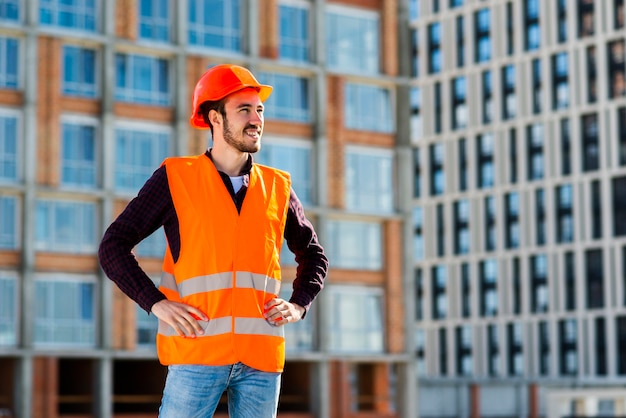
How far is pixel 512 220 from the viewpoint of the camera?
343ft

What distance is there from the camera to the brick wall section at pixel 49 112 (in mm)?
48000

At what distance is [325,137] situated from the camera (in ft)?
177

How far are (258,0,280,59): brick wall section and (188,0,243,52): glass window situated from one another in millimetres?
792

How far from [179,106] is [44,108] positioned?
5172mm

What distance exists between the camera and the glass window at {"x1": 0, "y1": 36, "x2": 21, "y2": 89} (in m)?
48.2

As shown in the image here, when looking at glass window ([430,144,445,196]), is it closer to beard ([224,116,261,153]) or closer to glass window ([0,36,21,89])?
glass window ([0,36,21,89])

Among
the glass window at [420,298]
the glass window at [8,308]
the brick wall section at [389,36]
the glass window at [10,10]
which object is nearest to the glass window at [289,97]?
the brick wall section at [389,36]

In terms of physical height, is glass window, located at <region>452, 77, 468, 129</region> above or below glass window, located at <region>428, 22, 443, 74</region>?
below

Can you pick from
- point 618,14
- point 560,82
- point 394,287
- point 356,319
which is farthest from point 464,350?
point 356,319

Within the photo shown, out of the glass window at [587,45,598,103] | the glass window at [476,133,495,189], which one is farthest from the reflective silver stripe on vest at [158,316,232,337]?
the glass window at [476,133,495,189]

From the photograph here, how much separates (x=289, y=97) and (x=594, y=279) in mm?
50216

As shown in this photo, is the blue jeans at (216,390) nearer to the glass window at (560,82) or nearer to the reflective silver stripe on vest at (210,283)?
the reflective silver stripe on vest at (210,283)

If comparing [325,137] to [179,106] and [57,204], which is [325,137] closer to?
[179,106]

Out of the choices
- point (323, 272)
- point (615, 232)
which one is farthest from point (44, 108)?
point (615, 232)
